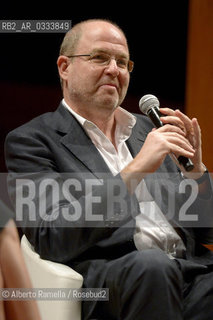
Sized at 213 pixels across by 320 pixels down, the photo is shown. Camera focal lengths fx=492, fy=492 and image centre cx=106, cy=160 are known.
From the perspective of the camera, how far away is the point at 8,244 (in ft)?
2.06

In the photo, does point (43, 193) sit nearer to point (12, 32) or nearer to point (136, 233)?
point (136, 233)

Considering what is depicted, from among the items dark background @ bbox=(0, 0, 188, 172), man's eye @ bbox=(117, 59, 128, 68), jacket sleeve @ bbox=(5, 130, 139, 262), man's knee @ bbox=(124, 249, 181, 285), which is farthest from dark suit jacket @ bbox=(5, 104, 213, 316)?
dark background @ bbox=(0, 0, 188, 172)

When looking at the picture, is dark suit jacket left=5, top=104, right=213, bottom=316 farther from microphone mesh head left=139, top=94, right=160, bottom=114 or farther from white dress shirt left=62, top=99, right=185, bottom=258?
microphone mesh head left=139, top=94, right=160, bottom=114

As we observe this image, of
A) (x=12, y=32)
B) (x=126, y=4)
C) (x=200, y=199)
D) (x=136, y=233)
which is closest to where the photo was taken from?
(x=136, y=233)

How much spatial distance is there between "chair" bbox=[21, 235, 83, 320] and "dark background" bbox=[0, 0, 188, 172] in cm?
90

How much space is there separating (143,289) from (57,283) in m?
0.25

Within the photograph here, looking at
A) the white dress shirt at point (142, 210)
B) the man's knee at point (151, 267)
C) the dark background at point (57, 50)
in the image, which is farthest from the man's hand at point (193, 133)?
the dark background at point (57, 50)

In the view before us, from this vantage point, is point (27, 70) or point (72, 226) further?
point (27, 70)

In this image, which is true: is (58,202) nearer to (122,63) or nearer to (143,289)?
(143,289)

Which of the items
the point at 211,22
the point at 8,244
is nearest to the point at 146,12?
the point at 211,22

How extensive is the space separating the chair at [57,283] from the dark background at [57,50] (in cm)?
90

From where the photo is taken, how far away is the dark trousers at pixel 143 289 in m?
1.31

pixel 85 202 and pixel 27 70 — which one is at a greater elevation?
pixel 27 70

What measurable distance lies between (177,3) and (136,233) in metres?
1.45
